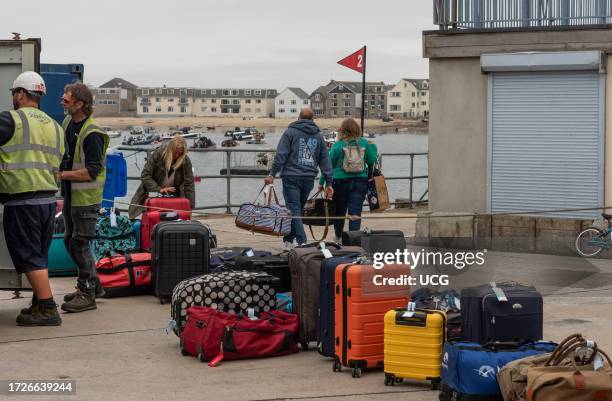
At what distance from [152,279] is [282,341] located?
9.81 ft

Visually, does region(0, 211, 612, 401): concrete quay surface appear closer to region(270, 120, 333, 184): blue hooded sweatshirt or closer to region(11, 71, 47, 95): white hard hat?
region(11, 71, 47, 95): white hard hat

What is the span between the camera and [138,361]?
28.7ft

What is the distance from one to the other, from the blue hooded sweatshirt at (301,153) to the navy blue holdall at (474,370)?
23.0 ft

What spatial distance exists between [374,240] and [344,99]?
166 metres

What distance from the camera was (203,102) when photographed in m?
198

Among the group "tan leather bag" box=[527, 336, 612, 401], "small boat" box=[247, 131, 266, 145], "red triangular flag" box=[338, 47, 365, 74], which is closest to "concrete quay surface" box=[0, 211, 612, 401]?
"tan leather bag" box=[527, 336, 612, 401]

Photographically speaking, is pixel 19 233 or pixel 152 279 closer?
pixel 19 233

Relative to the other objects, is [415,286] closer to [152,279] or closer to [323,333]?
[152,279]

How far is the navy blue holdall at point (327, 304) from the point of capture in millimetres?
8531

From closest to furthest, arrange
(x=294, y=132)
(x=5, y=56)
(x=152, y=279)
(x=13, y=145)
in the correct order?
(x=13, y=145)
(x=5, y=56)
(x=152, y=279)
(x=294, y=132)

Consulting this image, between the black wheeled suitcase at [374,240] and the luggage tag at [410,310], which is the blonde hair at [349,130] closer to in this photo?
the black wheeled suitcase at [374,240]

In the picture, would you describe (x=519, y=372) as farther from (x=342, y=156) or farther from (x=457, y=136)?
(x=457, y=136)

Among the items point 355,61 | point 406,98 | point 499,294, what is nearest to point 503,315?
point 499,294

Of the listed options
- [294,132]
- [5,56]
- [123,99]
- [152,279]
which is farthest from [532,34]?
[123,99]
